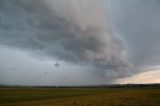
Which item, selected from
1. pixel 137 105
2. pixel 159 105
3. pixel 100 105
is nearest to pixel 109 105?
pixel 100 105

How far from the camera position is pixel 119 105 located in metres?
30.5

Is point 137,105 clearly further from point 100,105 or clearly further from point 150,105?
point 100,105

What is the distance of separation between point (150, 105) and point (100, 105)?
6275mm

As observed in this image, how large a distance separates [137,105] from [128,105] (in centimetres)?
114

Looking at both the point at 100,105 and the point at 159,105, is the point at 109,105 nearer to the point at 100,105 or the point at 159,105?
the point at 100,105

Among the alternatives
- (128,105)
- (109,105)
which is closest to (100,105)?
(109,105)

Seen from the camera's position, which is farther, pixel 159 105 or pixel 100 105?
pixel 100 105

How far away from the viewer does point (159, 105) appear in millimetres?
29094

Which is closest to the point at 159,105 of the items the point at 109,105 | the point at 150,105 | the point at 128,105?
the point at 150,105

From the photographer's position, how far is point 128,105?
30031 millimetres

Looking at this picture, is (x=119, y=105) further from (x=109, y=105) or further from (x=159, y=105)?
(x=159, y=105)

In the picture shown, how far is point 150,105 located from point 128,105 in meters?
2.68

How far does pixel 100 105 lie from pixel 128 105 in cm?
360

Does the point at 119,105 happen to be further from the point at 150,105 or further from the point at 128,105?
the point at 150,105
